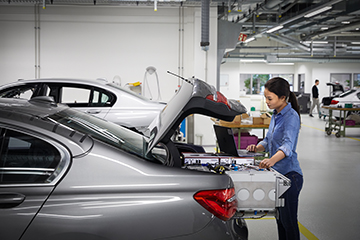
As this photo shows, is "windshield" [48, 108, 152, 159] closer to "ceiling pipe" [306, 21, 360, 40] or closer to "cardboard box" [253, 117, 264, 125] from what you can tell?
"cardboard box" [253, 117, 264, 125]

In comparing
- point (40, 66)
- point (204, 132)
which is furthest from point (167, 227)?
point (40, 66)

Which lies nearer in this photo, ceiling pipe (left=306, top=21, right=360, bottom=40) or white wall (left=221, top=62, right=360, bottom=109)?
ceiling pipe (left=306, top=21, right=360, bottom=40)

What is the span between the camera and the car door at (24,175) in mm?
1590

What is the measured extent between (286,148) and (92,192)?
4.58 ft

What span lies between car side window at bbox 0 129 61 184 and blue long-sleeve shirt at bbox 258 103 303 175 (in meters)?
1.52

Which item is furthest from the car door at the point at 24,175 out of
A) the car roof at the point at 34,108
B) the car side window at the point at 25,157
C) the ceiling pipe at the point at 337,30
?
the ceiling pipe at the point at 337,30

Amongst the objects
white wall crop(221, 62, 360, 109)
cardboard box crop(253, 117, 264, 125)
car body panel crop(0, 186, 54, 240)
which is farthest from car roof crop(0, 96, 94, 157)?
white wall crop(221, 62, 360, 109)

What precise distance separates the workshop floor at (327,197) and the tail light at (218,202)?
170 centimetres

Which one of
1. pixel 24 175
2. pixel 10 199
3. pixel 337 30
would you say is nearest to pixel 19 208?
pixel 10 199

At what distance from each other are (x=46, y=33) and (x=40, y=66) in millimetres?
889

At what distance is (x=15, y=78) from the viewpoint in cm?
919

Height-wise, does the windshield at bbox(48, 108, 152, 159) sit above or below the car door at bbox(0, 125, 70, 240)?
above

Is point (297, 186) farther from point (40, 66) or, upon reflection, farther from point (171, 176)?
point (40, 66)

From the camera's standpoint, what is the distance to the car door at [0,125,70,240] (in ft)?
5.22
